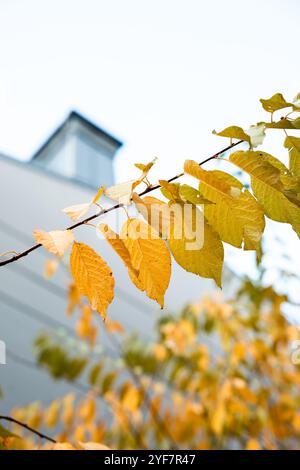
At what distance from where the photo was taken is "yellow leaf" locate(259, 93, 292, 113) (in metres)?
0.33

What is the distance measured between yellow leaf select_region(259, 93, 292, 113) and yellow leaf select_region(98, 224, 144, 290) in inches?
5.9

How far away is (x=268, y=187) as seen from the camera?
0.34 m

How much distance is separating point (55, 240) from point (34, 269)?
2107 mm

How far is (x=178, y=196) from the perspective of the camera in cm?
33

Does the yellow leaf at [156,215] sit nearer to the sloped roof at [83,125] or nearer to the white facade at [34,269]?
the white facade at [34,269]

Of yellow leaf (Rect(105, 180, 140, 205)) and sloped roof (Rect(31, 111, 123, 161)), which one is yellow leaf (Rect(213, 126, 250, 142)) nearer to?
yellow leaf (Rect(105, 180, 140, 205))

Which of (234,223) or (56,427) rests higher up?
(234,223)

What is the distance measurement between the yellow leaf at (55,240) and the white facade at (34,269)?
67.1 inches

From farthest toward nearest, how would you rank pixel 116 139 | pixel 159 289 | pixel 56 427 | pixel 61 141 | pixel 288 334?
pixel 116 139 < pixel 61 141 < pixel 56 427 < pixel 288 334 < pixel 159 289

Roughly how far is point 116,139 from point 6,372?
64.6 inches

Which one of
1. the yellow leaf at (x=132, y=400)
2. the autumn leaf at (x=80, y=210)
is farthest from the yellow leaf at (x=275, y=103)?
the yellow leaf at (x=132, y=400)

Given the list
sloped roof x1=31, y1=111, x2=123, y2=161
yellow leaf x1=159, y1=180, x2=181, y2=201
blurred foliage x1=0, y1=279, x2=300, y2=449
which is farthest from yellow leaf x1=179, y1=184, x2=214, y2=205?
Answer: sloped roof x1=31, y1=111, x2=123, y2=161
